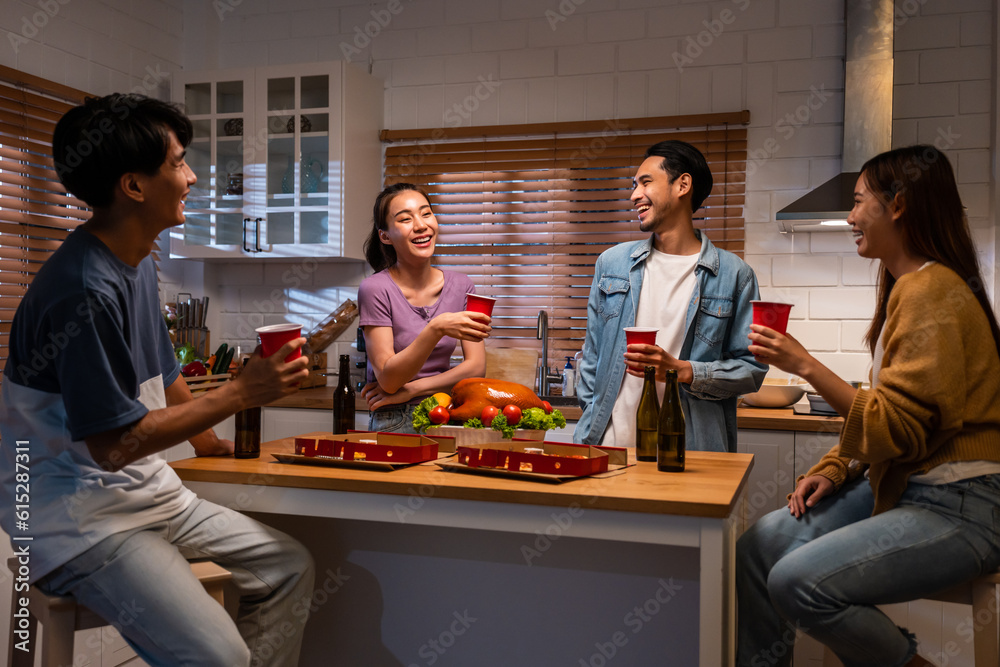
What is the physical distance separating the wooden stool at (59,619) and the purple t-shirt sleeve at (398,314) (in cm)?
114

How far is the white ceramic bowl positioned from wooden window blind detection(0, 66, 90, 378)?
308cm

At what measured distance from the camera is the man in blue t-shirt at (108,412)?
151cm

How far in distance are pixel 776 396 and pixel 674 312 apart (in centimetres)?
110

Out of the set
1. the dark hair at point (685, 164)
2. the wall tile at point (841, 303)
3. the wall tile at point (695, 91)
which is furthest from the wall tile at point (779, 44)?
the dark hair at point (685, 164)

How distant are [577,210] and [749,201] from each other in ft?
2.70

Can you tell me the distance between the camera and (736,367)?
2439 millimetres

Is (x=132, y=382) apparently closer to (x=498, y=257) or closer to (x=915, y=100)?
(x=498, y=257)

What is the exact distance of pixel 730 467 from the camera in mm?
1994

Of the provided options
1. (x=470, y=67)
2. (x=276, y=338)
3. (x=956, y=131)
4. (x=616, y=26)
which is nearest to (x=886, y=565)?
(x=276, y=338)

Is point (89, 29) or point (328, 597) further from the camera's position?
point (89, 29)

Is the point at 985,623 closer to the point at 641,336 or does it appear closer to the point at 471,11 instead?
the point at 641,336

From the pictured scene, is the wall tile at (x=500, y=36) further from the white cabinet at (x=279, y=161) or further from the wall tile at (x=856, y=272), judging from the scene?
the wall tile at (x=856, y=272)

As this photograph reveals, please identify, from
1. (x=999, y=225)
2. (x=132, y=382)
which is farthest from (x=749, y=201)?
(x=132, y=382)

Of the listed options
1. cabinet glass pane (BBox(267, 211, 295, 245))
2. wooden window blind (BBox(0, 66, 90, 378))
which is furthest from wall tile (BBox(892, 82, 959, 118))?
wooden window blind (BBox(0, 66, 90, 378))
